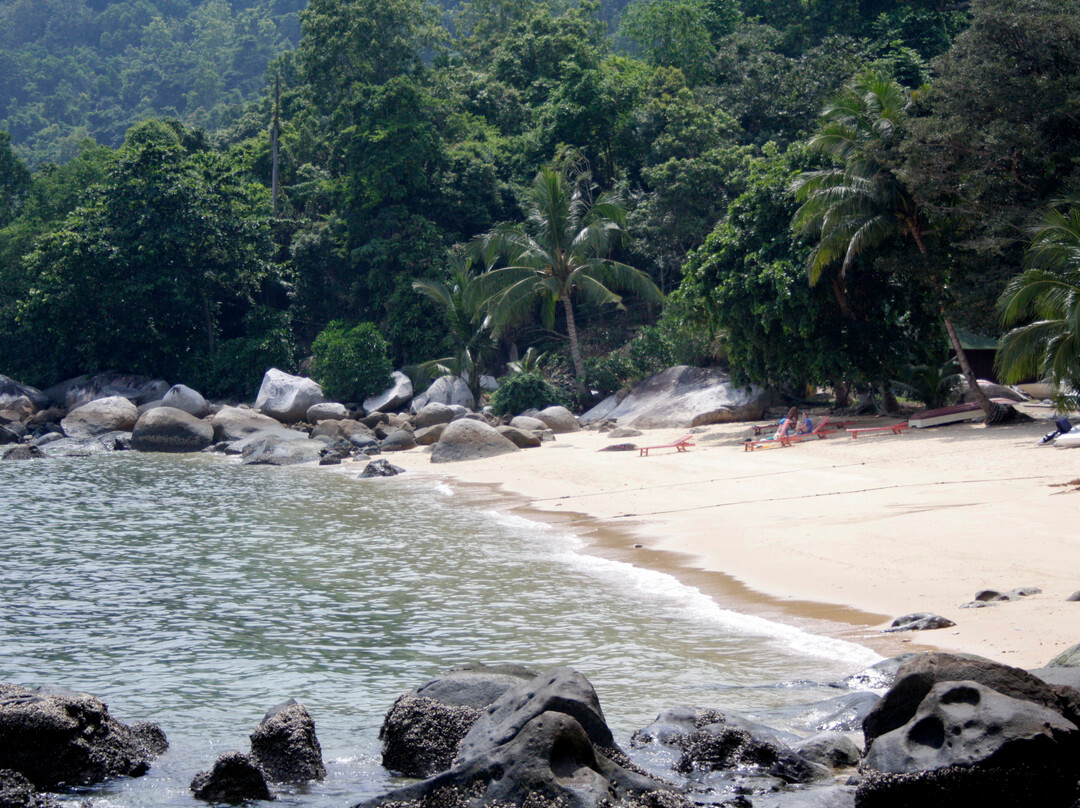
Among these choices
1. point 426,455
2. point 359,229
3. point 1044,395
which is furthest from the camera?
point 359,229

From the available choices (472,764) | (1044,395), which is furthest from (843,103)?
(472,764)

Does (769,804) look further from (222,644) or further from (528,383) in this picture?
(528,383)

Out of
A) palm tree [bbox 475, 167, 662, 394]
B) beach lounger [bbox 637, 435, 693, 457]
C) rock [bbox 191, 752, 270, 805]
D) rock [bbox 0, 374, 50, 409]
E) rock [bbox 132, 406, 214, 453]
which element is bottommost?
beach lounger [bbox 637, 435, 693, 457]

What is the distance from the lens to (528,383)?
1157 inches

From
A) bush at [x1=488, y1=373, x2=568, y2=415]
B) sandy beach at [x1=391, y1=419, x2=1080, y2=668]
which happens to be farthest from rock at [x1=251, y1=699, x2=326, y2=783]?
bush at [x1=488, y1=373, x2=568, y2=415]

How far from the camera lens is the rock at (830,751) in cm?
577

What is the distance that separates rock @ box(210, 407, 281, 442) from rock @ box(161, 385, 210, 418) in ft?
3.97

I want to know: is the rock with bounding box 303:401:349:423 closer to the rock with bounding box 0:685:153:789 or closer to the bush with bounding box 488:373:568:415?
the bush with bounding box 488:373:568:415

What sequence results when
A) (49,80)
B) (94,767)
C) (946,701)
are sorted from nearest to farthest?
(946,701), (94,767), (49,80)

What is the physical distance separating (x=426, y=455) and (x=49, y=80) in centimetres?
9248

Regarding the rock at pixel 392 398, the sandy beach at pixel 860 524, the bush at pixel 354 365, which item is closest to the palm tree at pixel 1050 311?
the sandy beach at pixel 860 524

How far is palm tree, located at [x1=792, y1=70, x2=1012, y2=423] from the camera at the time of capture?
2000cm

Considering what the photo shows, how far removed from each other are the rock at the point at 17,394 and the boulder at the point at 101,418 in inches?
143

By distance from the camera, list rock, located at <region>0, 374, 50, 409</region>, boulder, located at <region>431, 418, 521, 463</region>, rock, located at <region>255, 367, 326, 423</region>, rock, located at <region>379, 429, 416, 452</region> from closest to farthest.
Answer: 1. boulder, located at <region>431, 418, 521, 463</region>
2. rock, located at <region>379, 429, 416, 452</region>
3. rock, located at <region>255, 367, 326, 423</region>
4. rock, located at <region>0, 374, 50, 409</region>
